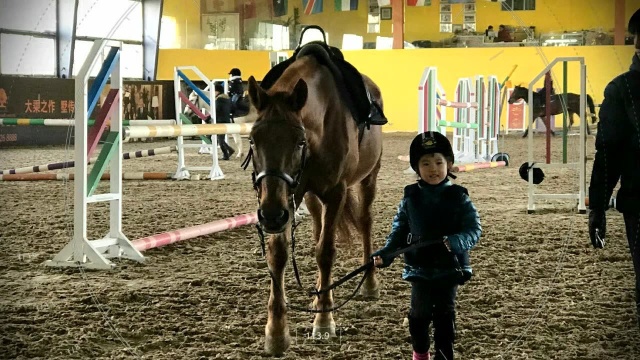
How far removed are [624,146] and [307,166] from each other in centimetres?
83

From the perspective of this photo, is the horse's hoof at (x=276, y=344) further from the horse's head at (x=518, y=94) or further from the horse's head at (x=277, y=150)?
the horse's head at (x=518, y=94)

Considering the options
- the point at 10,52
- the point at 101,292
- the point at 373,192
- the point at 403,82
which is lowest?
the point at 101,292

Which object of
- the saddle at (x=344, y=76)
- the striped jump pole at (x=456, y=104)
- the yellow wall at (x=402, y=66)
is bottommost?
the saddle at (x=344, y=76)

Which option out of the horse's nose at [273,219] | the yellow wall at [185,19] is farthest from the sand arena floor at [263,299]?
the yellow wall at [185,19]

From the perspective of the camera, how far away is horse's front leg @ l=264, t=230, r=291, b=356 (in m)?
2.01

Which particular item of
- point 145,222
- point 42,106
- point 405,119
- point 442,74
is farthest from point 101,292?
point 442,74

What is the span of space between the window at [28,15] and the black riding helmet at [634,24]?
3.76 feet

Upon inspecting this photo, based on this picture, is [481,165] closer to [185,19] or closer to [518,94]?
[185,19]

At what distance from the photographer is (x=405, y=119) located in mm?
14016

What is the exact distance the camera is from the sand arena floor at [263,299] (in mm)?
1986

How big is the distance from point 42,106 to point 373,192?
808cm

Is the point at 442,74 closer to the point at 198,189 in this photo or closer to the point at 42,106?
the point at 42,106

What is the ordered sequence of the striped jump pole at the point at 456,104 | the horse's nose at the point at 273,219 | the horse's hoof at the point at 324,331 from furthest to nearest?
1. the striped jump pole at the point at 456,104
2. the horse's hoof at the point at 324,331
3. the horse's nose at the point at 273,219

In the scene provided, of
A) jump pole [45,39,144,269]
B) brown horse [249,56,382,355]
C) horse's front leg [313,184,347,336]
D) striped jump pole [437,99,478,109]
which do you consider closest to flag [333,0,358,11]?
brown horse [249,56,382,355]
